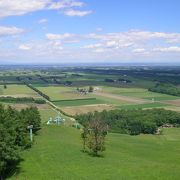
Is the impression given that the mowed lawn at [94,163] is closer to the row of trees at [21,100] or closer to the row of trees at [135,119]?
the row of trees at [135,119]

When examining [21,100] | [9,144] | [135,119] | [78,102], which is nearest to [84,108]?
[78,102]

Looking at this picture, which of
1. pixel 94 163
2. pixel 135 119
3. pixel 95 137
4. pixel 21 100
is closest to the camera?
pixel 94 163

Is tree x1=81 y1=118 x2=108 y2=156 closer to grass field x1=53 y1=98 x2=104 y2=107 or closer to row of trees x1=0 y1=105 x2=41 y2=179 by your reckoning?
row of trees x1=0 y1=105 x2=41 y2=179

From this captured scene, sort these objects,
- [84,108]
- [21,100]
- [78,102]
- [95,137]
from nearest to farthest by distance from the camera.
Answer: [95,137]
[84,108]
[78,102]
[21,100]

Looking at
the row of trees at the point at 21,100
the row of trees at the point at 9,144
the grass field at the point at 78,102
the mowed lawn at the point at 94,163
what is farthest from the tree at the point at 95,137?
the row of trees at the point at 21,100

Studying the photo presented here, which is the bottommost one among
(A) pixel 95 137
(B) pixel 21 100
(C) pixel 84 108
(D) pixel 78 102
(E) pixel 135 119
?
(E) pixel 135 119

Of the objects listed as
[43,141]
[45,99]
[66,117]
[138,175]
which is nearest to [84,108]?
[66,117]

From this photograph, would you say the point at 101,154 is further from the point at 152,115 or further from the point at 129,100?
the point at 129,100

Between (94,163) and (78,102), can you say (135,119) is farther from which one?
(94,163)
